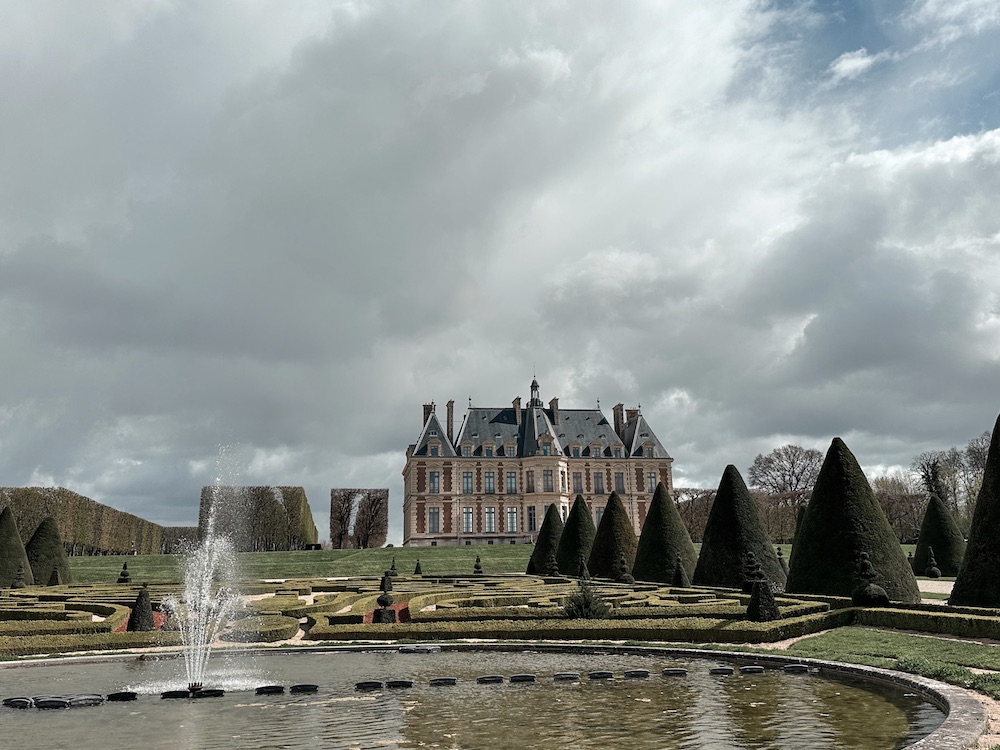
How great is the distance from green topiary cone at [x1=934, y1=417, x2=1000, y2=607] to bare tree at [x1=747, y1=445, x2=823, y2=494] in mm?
54020

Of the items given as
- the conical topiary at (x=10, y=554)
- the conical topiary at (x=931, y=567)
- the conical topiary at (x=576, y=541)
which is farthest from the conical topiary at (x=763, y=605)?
the conical topiary at (x=10, y=554)

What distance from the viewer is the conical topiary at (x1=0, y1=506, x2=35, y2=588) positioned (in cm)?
3045

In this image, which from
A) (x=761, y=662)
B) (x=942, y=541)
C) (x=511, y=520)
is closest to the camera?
(x=761, y=662)

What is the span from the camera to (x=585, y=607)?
16438 mm

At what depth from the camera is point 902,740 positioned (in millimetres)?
7070

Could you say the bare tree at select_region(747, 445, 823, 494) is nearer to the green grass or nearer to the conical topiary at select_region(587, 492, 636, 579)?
the green grass

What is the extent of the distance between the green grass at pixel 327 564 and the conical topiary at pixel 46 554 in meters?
4.62

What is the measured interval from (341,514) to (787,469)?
133 ft

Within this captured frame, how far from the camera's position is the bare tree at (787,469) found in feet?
228

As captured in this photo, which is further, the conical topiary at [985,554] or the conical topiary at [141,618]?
the conical topiary at [141,618]

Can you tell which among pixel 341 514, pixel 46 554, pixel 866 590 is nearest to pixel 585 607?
pixel 866 590

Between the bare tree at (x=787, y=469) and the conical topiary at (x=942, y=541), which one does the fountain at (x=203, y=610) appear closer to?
the conical topiary at (x=942, y=541)

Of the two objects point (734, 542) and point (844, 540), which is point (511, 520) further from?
point (844, 540)

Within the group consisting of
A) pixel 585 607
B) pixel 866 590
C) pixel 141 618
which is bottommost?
pixel 141 618
